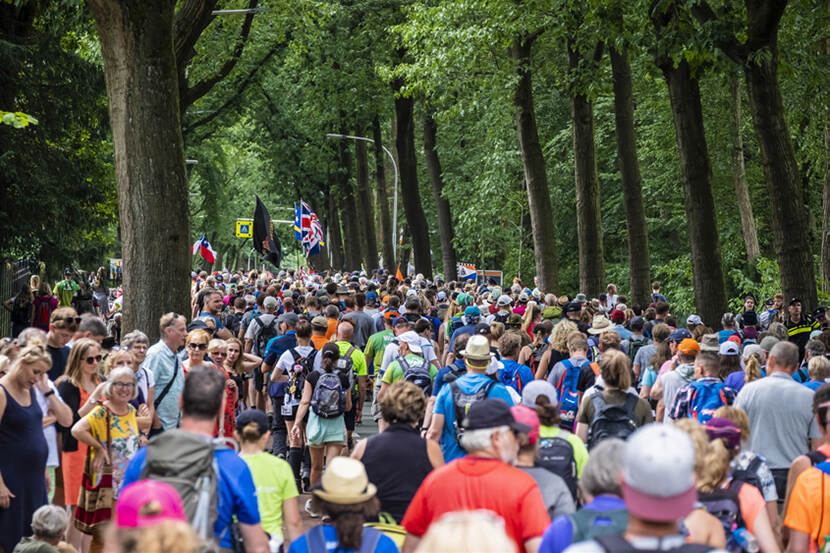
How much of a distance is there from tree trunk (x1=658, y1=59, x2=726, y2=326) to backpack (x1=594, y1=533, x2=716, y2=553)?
16.4m

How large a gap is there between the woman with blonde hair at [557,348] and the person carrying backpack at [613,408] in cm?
307

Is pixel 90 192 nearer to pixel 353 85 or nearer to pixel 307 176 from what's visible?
pixel 353 85

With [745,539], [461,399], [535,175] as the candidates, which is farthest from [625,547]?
[535,175]

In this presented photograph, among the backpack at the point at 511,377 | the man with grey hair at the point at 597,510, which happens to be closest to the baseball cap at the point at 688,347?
the backpack at the point at 511,377

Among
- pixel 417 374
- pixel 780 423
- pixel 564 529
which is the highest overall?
pixel 417 374

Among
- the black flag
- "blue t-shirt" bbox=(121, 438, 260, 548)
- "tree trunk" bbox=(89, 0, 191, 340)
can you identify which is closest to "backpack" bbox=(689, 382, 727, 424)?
"blue t-shirt" bbox=(121, 438, 260, 548)

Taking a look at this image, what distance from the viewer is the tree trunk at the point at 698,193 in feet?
64.2

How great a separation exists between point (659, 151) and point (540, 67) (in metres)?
6.03

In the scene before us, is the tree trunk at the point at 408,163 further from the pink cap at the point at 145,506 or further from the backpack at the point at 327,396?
the pink cap at the point at 145,506

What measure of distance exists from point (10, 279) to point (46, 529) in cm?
2015

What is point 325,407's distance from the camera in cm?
1085

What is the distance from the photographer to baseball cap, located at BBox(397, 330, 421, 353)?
11.2 metres

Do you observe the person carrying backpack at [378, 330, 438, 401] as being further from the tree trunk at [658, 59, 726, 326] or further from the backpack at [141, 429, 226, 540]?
the tree trunk at [658, 59, 726, 326]

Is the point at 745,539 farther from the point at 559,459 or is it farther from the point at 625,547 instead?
the point at 625,547
